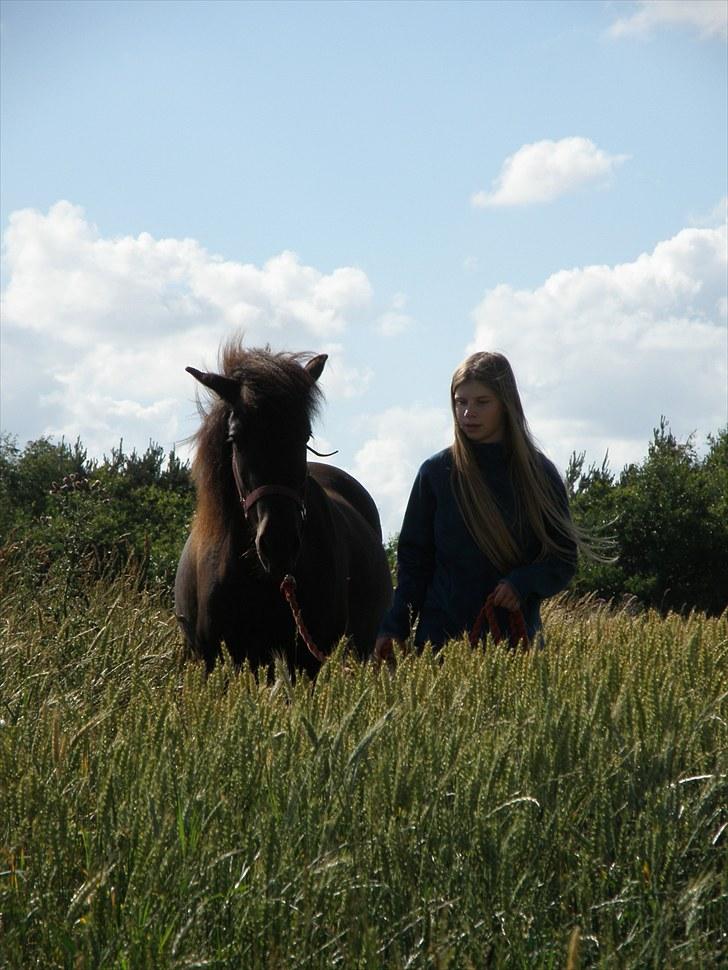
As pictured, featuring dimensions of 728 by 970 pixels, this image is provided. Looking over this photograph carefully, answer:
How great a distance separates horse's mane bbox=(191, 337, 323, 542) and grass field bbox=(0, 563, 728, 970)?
2.60 metres

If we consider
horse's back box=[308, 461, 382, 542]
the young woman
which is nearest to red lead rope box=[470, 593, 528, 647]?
the young woman

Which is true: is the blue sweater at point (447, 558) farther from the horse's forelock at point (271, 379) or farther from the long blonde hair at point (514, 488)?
the horse's forelock at point (271, 379)

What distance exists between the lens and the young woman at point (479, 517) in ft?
18.9

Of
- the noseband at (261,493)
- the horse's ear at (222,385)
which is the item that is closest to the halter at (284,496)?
the noseband at (261,493)

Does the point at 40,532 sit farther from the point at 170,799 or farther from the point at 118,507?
the point at 170,799

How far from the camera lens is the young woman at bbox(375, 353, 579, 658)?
227 inches

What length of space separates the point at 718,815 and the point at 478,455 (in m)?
2.76

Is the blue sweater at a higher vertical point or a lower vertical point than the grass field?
higher

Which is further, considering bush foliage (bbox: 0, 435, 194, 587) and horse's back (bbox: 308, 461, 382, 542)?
bush foliage (bbox: 0, 435, 194, 587)

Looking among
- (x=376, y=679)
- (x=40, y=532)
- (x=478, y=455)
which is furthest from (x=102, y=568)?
(x=376, y=679)

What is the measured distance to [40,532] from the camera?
12.4m

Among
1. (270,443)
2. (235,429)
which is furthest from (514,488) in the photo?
(235,429)

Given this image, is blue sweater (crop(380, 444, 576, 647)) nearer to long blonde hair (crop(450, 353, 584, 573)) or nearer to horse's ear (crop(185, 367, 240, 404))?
long blonde hair (crop(450, 353, 584, 573))

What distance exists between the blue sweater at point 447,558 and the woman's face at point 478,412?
80 millimetres
